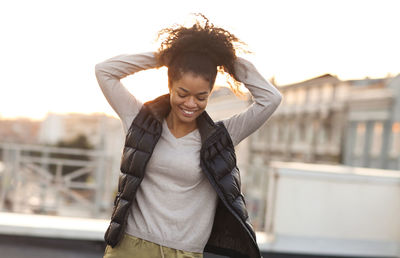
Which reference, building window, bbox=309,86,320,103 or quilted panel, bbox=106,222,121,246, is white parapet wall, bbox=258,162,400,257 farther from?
building window, bbox=309,86,320,103

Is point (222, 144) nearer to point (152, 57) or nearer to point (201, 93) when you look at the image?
point (201, 93)

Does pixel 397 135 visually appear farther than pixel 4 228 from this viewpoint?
Yes

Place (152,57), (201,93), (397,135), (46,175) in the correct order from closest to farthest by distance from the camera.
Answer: (201,93), (152,57), (46,175), (397,135)

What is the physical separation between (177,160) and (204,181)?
0.42 feet

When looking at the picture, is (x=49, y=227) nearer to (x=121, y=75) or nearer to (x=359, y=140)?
(x=121, y=75)

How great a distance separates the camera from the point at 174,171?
71.3 inches

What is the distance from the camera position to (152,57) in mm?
1932

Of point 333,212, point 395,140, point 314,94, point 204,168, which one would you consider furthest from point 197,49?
point 314,94

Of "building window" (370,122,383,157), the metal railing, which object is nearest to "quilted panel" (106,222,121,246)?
the metal railing

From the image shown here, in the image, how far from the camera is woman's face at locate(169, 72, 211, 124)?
1.75 m

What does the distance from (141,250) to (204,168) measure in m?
0.33

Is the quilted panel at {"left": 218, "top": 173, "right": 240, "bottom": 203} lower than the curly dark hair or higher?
lower

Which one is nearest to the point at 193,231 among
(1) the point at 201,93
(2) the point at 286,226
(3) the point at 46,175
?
(1) the point at 201,93

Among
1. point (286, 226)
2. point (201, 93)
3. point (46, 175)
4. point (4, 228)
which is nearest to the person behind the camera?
point (201, 93)
